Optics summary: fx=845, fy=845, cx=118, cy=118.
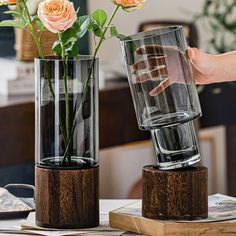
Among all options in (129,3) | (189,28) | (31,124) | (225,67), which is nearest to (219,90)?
(189,28)

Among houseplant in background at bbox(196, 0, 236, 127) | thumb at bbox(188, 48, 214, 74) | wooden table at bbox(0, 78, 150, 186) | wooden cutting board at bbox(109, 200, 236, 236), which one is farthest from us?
houseplant in background at bbox(196, 0, 236, 127)

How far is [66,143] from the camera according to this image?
1545mm

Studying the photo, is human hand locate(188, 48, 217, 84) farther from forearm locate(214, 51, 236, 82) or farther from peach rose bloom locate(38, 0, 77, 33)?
peach rose bloom locate(38, 0, 77, 33)

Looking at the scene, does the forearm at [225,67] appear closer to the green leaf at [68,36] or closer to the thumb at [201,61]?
the thumb at [201,61]

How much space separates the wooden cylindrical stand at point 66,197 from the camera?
5.02 ft

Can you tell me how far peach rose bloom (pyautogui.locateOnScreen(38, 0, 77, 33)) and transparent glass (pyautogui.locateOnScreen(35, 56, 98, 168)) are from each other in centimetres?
7

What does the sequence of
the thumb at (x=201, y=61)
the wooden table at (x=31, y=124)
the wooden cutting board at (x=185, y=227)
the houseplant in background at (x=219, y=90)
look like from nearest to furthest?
the wooden cutting board at (x=185, y=227), the thumb at (x=201, y=61), the wooden table at (x=31, y=124), the houseplant in background at (x=219, y=90)

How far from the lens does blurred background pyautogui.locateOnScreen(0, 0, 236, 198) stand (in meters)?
2.95

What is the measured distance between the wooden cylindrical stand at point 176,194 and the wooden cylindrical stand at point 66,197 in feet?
0.37

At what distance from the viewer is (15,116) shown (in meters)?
2.90

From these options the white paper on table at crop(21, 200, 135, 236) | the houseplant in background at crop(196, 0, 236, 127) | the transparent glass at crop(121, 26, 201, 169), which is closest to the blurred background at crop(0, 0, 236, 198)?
the houseplant in background at crop(196, 0, 236, 127)

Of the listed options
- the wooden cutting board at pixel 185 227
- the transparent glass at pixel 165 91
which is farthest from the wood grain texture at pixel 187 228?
the transparent glass at pixel 165 91

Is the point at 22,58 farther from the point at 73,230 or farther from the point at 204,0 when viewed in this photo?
the point at 73,230

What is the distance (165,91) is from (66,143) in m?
0.21
